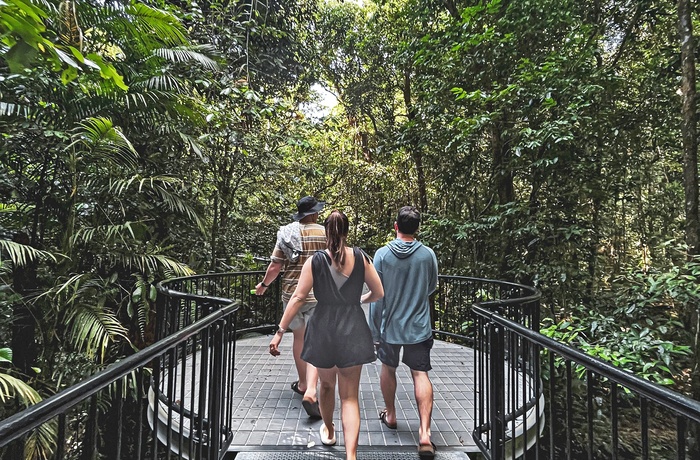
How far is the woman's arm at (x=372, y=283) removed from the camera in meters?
2.63

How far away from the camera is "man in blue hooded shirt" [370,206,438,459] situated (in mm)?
2861

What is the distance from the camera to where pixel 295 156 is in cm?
912

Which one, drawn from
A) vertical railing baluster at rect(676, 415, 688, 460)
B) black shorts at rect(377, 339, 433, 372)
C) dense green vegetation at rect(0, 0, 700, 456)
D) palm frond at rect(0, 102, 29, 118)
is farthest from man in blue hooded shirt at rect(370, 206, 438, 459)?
palm frond at rect(0, 102, 29, 118)

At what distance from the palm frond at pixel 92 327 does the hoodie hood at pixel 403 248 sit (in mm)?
3032

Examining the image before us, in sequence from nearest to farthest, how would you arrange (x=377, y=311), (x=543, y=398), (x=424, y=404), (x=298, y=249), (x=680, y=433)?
(x=680, y=433), (x=424, y=404), (x=377, y=311), (x=298, y=249), (x=543, y=398)

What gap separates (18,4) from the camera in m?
1.09

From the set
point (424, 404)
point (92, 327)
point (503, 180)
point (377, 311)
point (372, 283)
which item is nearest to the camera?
point (372, 283)

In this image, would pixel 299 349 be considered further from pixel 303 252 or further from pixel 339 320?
pixel 339 320

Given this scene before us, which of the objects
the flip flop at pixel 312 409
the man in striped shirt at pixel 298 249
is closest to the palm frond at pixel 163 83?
the man in striped shirt at pixel 298 249

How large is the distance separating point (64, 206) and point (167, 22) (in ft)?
8.20

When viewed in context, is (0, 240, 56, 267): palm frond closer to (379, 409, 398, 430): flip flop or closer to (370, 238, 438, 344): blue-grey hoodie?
(370, 238, 438, 344): blue-grey hoodie

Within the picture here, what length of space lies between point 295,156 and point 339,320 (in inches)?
280

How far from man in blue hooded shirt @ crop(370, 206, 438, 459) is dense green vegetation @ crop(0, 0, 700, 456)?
2092mm

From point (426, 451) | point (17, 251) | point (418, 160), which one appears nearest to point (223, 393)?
point (426, 451)
